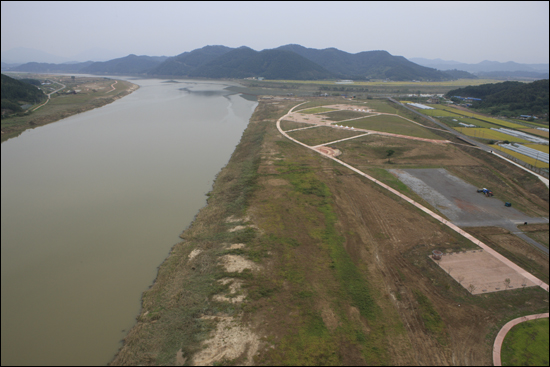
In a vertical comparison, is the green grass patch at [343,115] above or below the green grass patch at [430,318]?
above

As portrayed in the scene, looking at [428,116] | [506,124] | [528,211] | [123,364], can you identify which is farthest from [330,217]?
[428,116]

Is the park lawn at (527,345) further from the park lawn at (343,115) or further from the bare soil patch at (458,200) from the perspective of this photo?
the park lawn at (343,115)

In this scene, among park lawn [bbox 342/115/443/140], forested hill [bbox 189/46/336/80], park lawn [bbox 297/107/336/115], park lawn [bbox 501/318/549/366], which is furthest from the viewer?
forested hill [bbox 189/46/336/80]

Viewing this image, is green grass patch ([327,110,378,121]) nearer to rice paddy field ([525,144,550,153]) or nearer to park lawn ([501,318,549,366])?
rice paddy field ([525,144,550,153])

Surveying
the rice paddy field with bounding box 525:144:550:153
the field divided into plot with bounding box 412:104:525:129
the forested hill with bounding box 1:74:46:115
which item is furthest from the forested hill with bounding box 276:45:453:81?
the rice paddy field with bounding box 525:144:550:153

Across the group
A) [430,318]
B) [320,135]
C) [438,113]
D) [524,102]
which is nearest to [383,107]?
[438,113]

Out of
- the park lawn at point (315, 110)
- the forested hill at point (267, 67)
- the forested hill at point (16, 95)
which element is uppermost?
the forested hill at point (267, 67)

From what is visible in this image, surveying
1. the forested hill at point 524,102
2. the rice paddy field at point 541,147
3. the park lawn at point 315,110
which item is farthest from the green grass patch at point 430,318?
the park lawn at point 315,110
